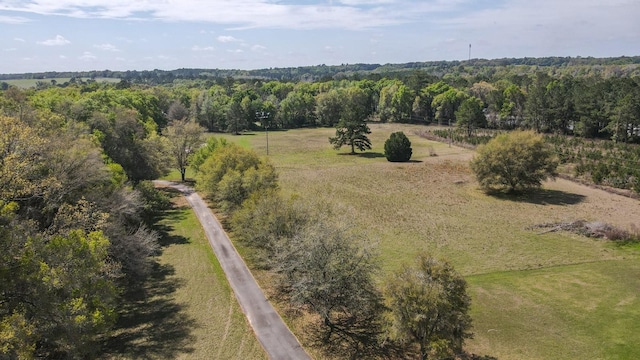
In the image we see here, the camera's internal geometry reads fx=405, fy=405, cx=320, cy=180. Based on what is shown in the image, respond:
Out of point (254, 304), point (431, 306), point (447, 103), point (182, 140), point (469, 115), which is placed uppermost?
point (447, 103)

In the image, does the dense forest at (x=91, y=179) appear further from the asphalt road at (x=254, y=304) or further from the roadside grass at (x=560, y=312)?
the roadside grass at (x=560, y=312)

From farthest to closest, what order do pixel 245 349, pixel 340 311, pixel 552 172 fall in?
pixel 552 172 → pixel 340 311 → pixel 245 349

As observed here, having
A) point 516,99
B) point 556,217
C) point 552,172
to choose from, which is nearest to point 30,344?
point 556,217

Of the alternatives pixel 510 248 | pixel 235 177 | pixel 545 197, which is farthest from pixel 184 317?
pixel 545 197

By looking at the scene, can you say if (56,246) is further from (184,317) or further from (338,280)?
(338,280)

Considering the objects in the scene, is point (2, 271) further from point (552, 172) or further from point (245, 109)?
point (245, 109)

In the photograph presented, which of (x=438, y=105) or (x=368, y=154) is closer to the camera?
(x=368, y=154)

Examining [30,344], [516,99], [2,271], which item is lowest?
[30,344]
